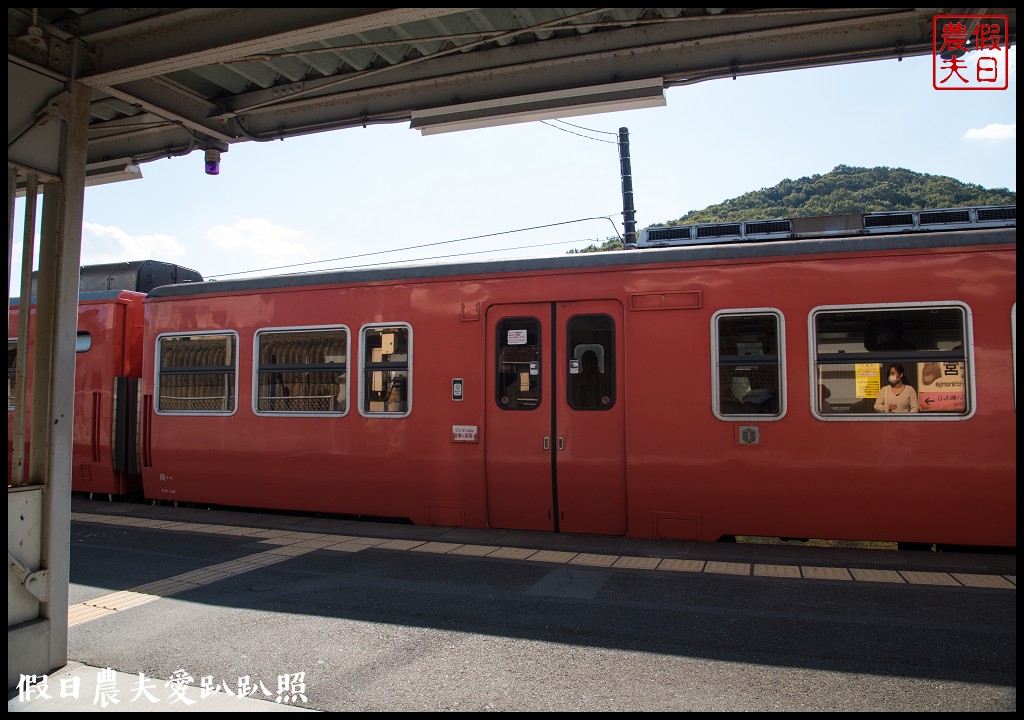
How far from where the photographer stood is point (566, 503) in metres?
6.88

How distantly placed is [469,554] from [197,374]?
4305mm

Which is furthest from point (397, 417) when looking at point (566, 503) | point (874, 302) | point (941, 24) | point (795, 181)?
point (795, 181)

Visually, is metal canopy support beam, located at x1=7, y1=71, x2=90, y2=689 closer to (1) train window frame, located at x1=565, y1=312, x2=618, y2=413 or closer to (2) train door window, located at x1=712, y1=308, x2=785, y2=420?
(1) train window frame, located at x1=565, y1=312, x2=618, y2=413

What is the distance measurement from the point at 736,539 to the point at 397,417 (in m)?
3.55

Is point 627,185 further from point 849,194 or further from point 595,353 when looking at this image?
point 595,353

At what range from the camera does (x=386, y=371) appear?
764 cm

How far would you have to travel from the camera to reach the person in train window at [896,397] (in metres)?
6.07

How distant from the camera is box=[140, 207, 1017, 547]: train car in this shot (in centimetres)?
600

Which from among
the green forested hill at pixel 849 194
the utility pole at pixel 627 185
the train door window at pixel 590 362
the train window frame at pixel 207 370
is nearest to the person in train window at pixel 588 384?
the train door window at pixel 590 362

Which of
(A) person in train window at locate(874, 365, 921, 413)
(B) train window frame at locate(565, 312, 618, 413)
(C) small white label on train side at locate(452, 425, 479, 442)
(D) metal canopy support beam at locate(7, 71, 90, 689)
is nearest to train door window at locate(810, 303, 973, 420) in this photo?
(A) person in train window at locate(874, 365, 921, 413)

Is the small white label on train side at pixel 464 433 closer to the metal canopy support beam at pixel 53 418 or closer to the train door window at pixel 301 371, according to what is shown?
the train door window at pixel 301 371

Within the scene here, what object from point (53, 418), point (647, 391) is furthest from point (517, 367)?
point (53, 418)

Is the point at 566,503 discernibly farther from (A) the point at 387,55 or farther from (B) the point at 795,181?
(B) the point at 795,181

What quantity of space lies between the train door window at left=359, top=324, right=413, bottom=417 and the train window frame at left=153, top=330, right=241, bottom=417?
169 centimetres
